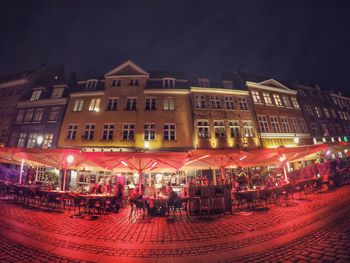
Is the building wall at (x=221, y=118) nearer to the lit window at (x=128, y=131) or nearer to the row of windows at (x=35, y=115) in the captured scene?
the lit window at (x=128, y=131)

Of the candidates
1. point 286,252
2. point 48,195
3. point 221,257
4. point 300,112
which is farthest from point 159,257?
point 300,112

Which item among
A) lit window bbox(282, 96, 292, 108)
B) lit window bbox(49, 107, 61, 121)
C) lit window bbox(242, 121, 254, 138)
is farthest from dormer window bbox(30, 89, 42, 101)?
lit window bbox(282, 96, 292, 108)

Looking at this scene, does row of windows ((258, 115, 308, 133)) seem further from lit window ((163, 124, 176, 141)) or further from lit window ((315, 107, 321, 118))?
lit window ((163, 124, 176, 141))

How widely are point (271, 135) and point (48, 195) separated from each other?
22.0 meters

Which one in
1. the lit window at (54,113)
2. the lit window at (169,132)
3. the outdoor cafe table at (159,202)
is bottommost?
the outdoor cafe table at (159,202)

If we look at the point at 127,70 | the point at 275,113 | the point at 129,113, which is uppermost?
the point at 127,70

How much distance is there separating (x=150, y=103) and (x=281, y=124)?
56.3 ft

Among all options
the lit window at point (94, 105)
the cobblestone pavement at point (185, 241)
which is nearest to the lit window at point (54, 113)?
the lit window at point (94, 105)

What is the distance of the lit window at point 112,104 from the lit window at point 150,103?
3.56 meters

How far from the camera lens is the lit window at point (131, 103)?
1867 cm

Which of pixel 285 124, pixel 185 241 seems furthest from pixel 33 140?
pixel 285 124

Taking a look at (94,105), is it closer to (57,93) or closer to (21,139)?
(57,93)

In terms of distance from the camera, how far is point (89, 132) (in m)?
17.9

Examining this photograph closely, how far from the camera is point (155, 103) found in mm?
18688
